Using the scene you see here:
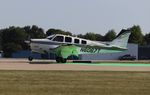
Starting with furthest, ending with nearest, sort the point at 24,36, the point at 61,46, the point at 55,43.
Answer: the point at 24,36 → the point at 55,43 → the point at 61,46

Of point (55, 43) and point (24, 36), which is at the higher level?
point (24, 36)

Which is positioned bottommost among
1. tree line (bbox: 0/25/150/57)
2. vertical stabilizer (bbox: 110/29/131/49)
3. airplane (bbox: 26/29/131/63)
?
airplane (bbox: 26/29/131/63)

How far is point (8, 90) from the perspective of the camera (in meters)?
17.3

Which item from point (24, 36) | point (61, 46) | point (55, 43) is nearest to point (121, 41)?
point (61, 46)

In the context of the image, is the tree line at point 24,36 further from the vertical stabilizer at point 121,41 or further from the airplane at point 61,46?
the airplane at point 61,46

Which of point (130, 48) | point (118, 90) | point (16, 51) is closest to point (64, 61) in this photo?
point (118, 90)

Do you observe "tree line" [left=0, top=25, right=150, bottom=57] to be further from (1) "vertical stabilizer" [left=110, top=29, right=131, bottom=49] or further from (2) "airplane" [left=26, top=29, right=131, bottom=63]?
(2) "airplane" [left=26, top=29, right=131, bottom=63]

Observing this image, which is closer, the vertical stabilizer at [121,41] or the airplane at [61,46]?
the airplane at [61,46]

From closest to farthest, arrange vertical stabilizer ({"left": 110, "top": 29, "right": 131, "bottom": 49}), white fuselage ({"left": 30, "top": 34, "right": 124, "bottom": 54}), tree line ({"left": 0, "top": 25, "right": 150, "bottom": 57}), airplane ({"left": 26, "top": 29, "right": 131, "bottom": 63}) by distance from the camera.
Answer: airplane ({"left": 26, "top": 29, "right": 131, "bottom": 63}), white fuselage ({"left": 30, "top": 34, "right": 124, "bottom": 54}), vertical stabilizer ({"left": 110, "top": 29, "right": 131, "bottom": 49}), tree line ({"left": 0, "top": 25, "right": 150, "bottom": 57})

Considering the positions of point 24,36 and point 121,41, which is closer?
point 121,41

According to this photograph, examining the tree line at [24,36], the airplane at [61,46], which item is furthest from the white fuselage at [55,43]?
the tree line at [24,36]

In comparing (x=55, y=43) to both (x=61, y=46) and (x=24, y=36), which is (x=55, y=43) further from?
(x=24, y=36)

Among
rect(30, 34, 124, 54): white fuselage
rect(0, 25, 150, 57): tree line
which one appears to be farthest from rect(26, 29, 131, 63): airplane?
rect(0, 25, 150, 57): tree line

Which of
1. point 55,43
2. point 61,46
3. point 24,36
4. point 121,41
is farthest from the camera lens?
point 24,36
